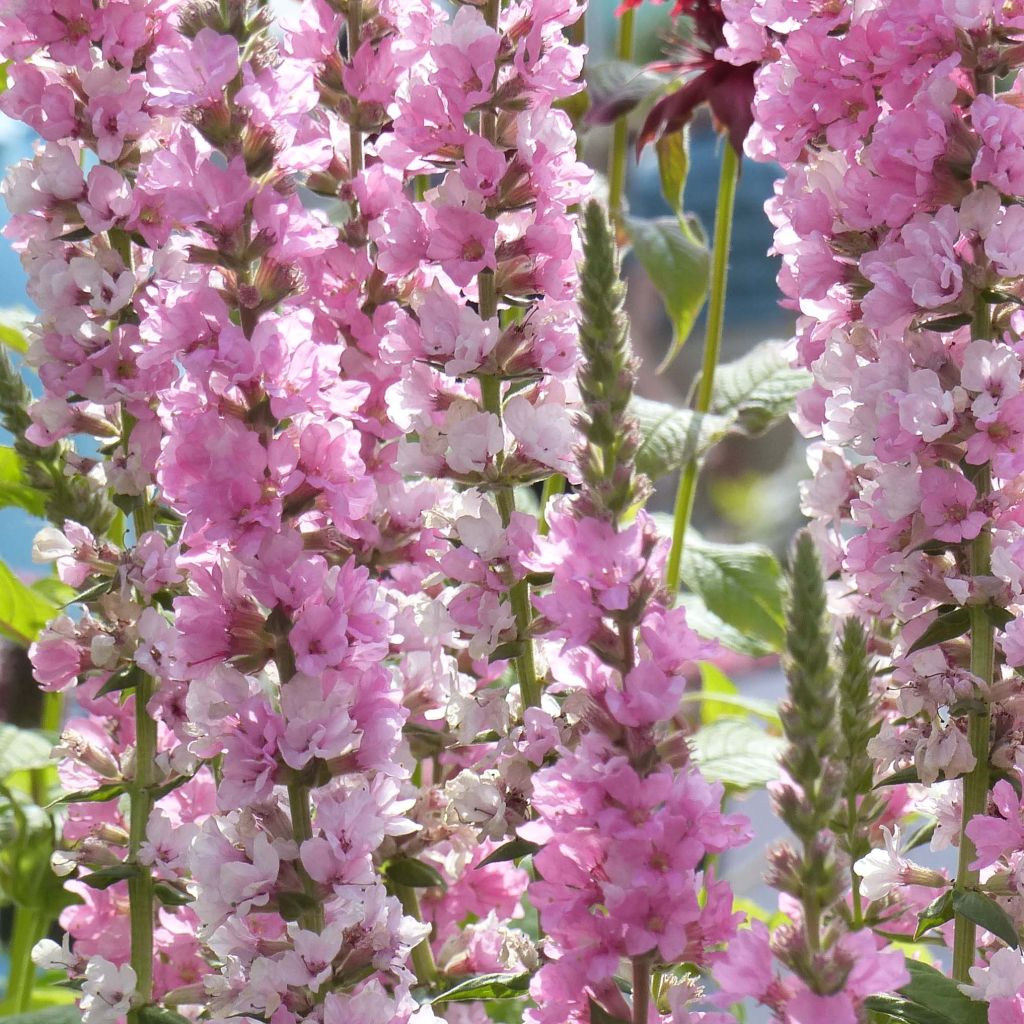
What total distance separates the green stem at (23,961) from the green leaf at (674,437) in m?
0.40

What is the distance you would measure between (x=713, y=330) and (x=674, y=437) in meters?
0.09

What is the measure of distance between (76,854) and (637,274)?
267 centimetres

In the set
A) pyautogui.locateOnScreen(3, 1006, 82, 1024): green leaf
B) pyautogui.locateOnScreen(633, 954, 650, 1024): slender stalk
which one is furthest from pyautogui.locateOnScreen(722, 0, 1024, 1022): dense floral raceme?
pyautogui.locateOnScreen(3, 1006, 82, 1024): green leaf

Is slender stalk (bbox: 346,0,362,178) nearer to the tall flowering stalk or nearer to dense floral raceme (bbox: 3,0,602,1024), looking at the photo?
dense floral raceme (bbox: 3,0,602,1024)

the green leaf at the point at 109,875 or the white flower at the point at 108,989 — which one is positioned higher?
the green leaf at the point at 109,875

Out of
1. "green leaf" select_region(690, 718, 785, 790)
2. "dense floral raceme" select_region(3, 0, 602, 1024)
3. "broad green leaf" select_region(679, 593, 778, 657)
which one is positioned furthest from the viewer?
"broad green leaf" select_region(679, 593, 778, 657)

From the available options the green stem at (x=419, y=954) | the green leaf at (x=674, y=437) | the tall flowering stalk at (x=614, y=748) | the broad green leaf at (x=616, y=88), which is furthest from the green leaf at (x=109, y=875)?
the broad green leaf at (x=616, y=88)

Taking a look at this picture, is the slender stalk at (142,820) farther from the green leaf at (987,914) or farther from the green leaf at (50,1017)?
the green leaf at (987,914)

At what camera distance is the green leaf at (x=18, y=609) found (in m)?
0.87

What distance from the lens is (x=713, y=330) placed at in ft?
2.81

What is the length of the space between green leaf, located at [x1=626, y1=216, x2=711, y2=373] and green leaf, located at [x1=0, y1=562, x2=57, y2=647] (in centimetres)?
40

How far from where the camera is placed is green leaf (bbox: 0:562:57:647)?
34.4 inches

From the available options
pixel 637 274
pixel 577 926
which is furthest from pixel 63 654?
pixel 637 274

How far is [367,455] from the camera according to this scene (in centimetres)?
58
